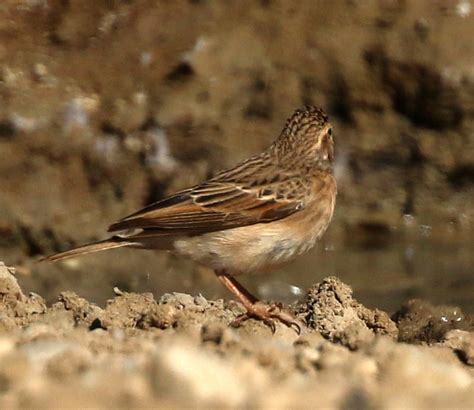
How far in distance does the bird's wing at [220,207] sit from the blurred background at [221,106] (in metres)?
3.64

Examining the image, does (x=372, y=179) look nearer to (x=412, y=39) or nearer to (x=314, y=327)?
(x=412, y=39)

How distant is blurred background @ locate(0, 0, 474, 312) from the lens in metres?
14.1

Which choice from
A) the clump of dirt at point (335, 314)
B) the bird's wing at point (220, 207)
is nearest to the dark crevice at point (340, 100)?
the bird's wing at point (220, 207)

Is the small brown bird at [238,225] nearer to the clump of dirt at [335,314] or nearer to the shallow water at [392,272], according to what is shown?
the clump of dirt at [335,314]

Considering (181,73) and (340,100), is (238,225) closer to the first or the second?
(181,73)

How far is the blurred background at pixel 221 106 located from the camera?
14.1m

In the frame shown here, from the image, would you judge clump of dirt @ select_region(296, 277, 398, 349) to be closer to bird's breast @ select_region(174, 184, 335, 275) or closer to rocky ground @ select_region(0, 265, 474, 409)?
rocky ground @ select_region(0, 265, 474, 409)

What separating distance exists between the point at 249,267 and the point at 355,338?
2236 millimetres

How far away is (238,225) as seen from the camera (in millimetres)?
9922

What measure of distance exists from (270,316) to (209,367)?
4481 millimetres

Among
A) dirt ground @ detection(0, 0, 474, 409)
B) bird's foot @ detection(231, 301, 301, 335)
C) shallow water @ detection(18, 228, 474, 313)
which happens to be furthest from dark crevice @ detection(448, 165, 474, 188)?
bird's foot @ detection(231, 301, 301, 335)

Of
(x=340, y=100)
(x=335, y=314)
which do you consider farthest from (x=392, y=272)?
(x=335, y=314)

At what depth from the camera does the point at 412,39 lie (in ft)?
46.5

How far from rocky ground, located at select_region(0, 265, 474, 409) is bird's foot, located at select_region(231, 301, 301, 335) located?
0.06 metres
